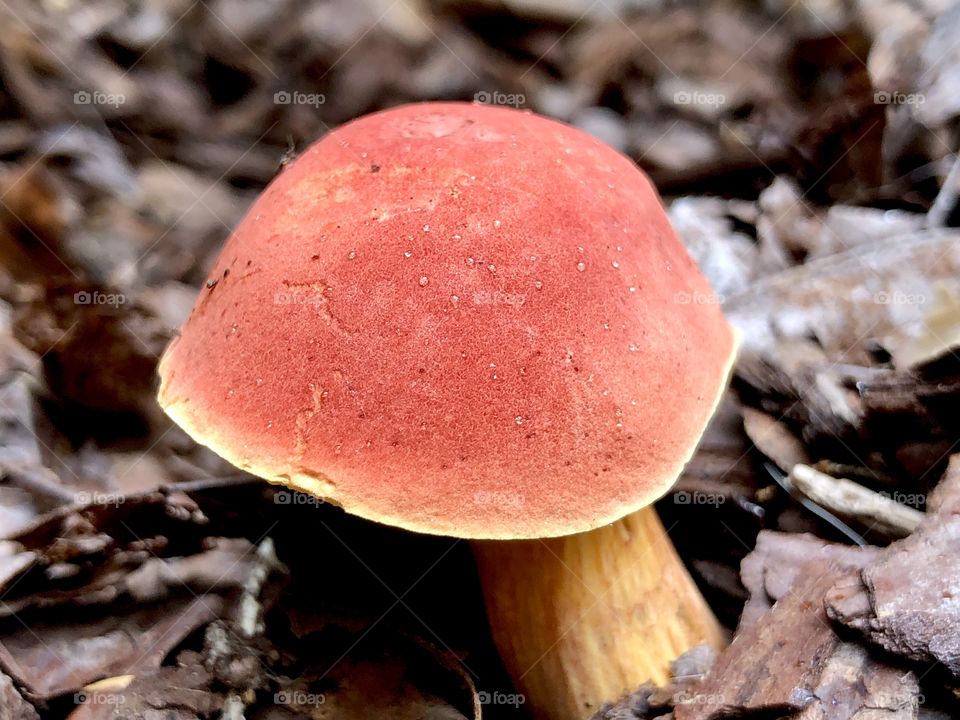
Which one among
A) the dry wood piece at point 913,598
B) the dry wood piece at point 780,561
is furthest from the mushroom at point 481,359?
the dry wood piece at point 913,598

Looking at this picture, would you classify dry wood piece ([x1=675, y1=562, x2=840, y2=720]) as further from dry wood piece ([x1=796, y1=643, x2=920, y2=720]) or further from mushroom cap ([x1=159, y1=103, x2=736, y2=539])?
mushroom cap ([x1=159, y1=103, x2=736, y2=539])

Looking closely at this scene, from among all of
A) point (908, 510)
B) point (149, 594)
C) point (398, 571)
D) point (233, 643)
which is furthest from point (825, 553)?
point (149, 594)

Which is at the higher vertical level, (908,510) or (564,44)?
(564,44)

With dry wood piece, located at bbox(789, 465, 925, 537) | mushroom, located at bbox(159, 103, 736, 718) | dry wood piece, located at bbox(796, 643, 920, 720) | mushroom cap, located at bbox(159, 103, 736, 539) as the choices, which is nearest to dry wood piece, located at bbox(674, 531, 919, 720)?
dry wood piece, located at bbox(796, 643, 920, 720)

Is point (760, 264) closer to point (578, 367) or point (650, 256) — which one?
point (650, 256)

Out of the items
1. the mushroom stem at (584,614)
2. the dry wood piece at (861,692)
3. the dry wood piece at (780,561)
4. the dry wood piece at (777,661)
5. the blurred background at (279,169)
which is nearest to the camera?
the dry wood piece at (861,692)

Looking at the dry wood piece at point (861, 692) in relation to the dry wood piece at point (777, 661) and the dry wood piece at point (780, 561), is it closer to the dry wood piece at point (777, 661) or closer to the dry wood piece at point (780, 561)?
the dry wood piece at point (777, 661)

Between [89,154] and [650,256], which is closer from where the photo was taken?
[650,256]
